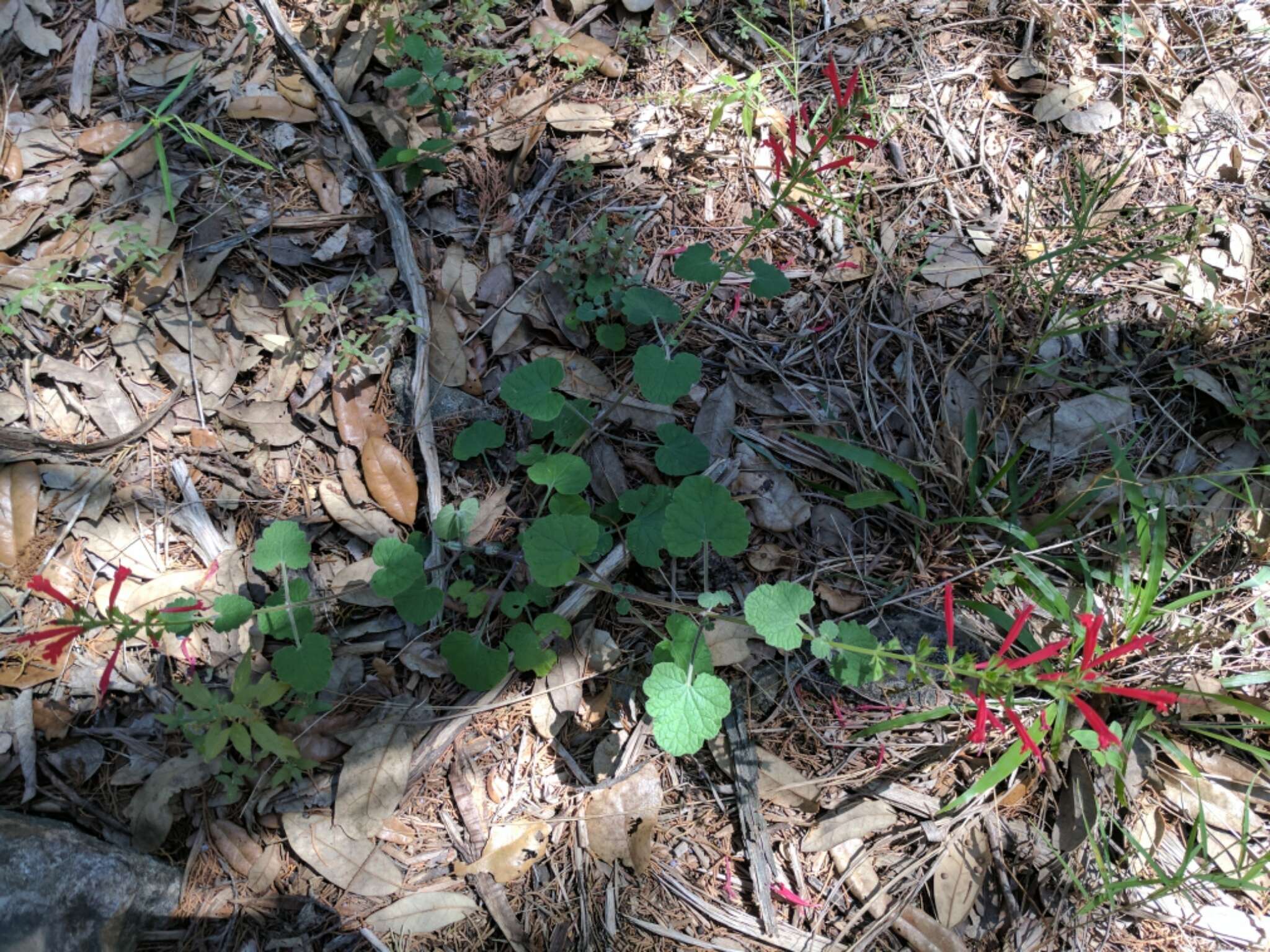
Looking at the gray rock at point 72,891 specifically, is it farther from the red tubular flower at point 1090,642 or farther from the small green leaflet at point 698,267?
the red tubular flower at point 1090,642

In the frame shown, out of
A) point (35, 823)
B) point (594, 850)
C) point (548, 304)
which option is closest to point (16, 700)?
point (35, 823)

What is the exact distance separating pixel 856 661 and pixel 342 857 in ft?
4.22

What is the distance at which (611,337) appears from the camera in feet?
7.51

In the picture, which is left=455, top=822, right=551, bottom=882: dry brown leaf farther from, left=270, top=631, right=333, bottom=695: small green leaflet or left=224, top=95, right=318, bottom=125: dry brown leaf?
left=224, top=95, right=318, bottom=125: dry brown leaf

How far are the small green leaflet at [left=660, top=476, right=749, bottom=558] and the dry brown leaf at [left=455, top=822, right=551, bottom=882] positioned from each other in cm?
75

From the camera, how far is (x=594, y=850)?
1.90m

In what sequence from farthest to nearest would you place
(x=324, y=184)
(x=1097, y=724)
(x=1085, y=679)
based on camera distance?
1. (x=324, y=184)
2. (x=1085, y=679)
3. (x=1097, y=724)

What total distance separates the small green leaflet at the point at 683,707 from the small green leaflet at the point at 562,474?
525 millimetres

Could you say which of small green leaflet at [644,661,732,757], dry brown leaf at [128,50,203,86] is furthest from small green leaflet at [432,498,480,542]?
dry brown leaf at [128,50,203,86]

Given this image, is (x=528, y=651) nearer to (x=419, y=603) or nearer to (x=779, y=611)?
(x=419, y=603)

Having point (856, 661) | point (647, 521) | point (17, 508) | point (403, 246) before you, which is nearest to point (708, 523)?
point (647, 521)

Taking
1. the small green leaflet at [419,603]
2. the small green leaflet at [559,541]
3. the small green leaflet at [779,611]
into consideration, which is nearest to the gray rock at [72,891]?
the small green leaflet at [419,603]

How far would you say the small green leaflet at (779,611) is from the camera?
1.74m

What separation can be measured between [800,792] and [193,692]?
145 centimetres
